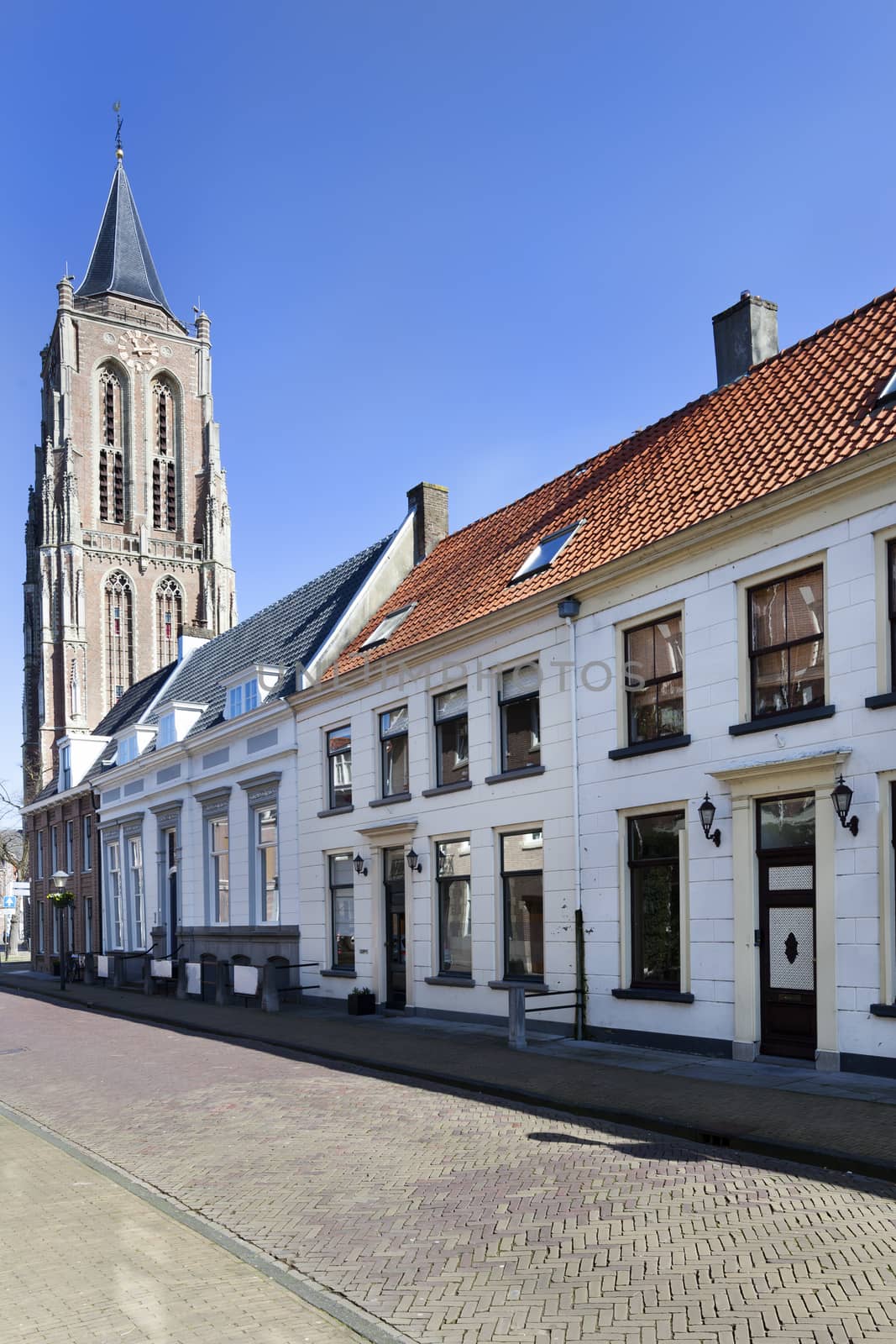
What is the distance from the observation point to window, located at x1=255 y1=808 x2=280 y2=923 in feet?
87.0

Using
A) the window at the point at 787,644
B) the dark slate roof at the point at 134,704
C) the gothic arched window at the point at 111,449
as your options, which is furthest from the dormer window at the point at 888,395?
the gothic arched window at the point at 111,449

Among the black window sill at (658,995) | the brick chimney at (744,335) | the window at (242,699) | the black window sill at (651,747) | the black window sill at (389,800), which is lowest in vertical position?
the black window sill at (658,995)

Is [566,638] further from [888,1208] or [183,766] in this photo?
[183,766]

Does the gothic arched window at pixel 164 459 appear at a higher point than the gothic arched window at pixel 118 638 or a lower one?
higher

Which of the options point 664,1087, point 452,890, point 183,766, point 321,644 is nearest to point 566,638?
point 452,890

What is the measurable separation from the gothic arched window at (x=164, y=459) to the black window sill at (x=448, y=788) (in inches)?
2806

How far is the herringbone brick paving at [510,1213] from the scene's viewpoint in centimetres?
615

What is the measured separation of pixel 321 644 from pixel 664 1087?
14769 mm

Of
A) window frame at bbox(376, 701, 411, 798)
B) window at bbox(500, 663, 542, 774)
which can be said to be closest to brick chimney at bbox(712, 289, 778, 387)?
window at bbox(500, 663, 542, 774)

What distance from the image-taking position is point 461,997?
64.1 ft

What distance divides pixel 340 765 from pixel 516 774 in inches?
252

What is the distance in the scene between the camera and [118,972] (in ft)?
112

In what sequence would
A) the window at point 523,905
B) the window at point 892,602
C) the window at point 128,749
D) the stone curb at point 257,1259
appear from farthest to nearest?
1. the window at point 128,749
2. the window at point 523,905
3. the window at point 892,602
4. the stone curb at point 257,1259

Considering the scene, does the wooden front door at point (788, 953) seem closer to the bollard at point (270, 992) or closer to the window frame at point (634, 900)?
the window frame at point (634, 900)
